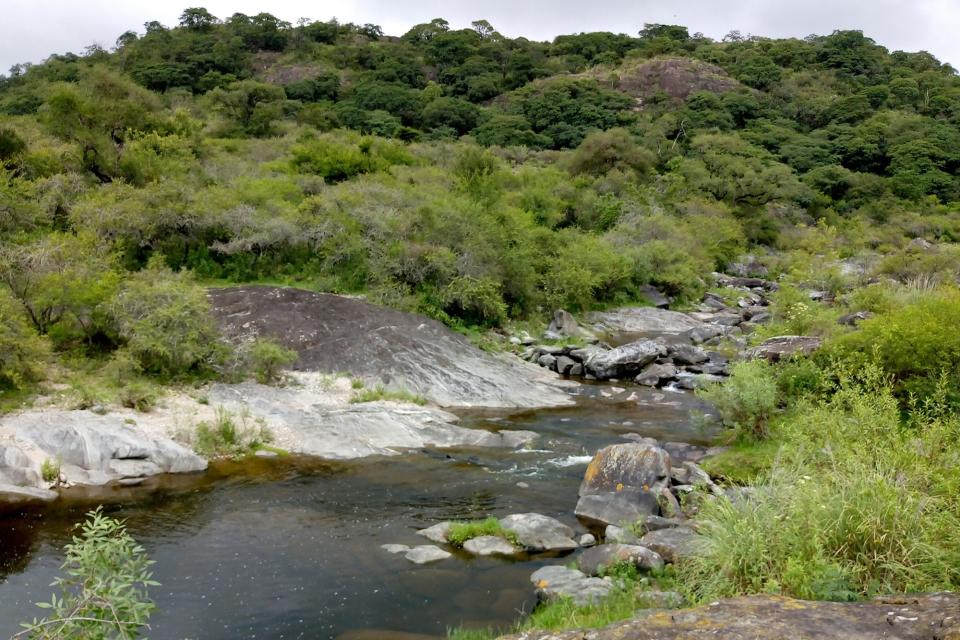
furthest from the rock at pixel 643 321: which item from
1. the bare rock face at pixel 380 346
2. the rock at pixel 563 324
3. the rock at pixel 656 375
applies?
the bare rock face at pixel 380 346

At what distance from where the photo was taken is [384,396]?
21.5m

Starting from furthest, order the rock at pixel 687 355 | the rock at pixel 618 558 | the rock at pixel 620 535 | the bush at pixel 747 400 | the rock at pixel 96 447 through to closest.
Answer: the rock at pixel 687 355
the bush at pixel 747 400
the rock at pixel 96 447
the rock at pixel 620 535
the rock at pixel 618 558

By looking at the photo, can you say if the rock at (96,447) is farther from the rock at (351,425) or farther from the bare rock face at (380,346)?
the bare rock face at (380,346)

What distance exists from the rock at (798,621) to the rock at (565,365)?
69.9 ft

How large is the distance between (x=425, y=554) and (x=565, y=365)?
672 inches

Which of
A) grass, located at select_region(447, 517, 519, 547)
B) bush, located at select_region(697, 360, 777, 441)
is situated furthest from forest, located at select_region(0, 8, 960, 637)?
grass, located at select_region(447, 517, 519, 547)

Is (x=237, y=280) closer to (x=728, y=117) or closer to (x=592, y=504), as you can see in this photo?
(x=592, y=504)

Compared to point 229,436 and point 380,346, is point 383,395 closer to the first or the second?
point 380,346

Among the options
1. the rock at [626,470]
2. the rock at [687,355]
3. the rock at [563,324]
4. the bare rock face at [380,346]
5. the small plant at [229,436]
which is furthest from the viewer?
the rock at [563,324]

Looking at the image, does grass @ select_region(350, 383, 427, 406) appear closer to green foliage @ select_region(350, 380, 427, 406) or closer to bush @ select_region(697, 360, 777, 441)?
green foliage @ select_region(350, 380, 427, 406)

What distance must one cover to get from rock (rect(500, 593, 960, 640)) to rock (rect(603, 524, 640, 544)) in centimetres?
513


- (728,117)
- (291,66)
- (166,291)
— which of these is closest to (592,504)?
(166,291)

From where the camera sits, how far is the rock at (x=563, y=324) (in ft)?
109

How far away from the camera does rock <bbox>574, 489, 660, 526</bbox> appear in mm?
13484
